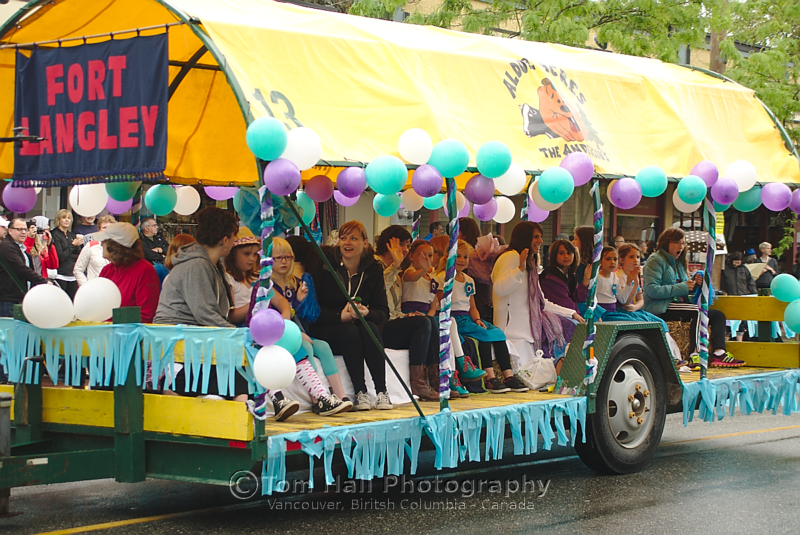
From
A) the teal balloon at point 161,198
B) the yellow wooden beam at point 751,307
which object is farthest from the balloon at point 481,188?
Result: the yellow wooden beam at point 751,307

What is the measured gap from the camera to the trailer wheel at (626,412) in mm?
7477

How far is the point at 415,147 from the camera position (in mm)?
5918

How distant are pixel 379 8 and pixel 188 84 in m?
9.23

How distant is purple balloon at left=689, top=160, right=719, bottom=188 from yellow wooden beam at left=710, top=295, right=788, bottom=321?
2.44m

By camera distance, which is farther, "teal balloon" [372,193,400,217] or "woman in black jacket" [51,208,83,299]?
"woman in black jacket" [51,208,83,299]

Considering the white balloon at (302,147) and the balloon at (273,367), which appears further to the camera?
the white balloon at (302,147)

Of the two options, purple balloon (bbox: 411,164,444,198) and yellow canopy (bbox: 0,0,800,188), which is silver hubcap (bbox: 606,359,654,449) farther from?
purple balloon (bbox: 411,164,444,198)

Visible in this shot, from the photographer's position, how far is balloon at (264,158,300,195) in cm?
513

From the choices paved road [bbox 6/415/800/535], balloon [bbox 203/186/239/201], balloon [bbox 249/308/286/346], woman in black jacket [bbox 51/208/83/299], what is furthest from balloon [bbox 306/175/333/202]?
woman in black jacket [bbox 51/208/83/299]

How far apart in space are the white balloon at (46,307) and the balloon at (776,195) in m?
5.50

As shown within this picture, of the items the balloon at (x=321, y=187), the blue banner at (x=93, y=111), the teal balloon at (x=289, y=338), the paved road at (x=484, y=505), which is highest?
the blue banner at (x=93, y=111)

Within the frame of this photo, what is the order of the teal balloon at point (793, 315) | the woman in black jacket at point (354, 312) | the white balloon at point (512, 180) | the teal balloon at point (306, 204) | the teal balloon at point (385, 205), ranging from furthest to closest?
the teal balloon at point (385, 205)
the teal balloon at point (306, 204)
the teal balloon at point (793, 315)
the woman in black jacket at point (354, 312)
the white balloon at point (512, 180)

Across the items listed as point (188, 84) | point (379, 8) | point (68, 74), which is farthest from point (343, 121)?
point (379, 8)

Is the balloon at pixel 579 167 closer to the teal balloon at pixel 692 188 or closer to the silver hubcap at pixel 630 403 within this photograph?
the teal balloon at pixel 692 188
